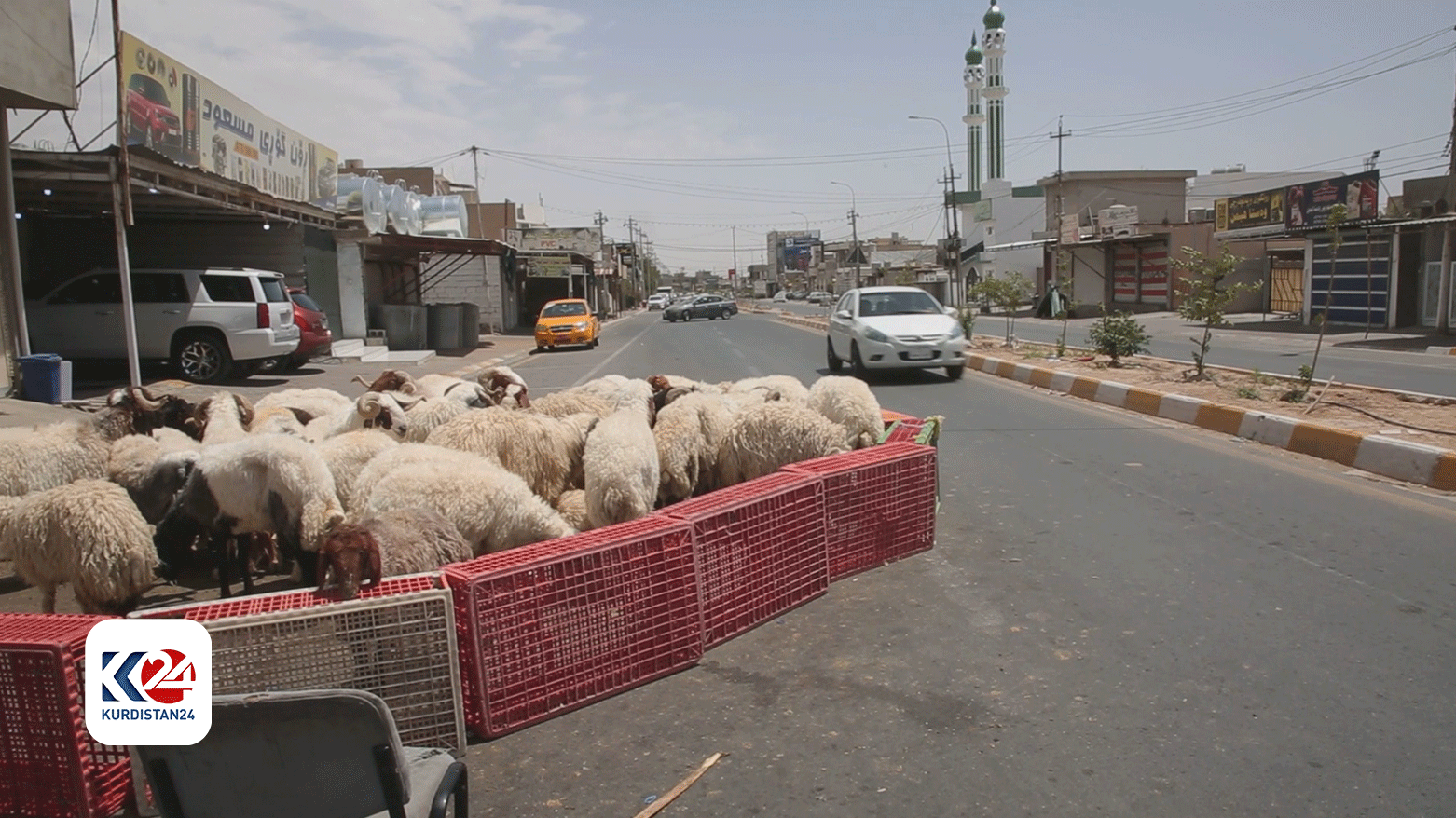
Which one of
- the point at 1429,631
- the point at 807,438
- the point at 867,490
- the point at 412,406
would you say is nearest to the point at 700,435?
the point at 807,438

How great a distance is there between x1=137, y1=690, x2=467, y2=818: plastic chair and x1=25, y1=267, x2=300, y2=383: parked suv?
16.1m

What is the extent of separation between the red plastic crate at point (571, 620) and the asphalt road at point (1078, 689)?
0.11m

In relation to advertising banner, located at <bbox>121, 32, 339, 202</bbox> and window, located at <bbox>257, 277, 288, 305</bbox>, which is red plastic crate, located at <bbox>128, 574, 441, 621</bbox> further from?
window, located at <bbox>257, 277, 288, 305</bbox>

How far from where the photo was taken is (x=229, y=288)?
1686 centimetres

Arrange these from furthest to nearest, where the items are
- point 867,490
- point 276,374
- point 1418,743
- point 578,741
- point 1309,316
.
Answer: point 1309,316
point 276,374
point 867,490
point 578,741
point 1418,743

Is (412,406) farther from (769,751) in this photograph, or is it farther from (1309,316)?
(1309,316)

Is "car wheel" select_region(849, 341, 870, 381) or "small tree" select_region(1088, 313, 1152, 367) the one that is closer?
"car wheel" select_region(849, 341, 870, 381)

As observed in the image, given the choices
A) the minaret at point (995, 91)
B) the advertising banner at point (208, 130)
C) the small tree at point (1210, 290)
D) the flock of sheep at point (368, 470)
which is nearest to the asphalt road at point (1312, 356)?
the small tree at point (1210, 290)

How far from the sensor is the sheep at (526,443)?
6129 millimetres

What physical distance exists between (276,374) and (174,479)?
14.8m

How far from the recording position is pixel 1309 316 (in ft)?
108

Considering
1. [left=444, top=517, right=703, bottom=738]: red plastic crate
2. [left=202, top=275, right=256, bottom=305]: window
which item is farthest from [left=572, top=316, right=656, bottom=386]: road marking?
[left=444, top=517, right=703, bottom=738]: red plastic crate

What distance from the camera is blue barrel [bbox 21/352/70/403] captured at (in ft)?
41.4

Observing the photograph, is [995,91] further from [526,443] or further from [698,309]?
[526,443]
